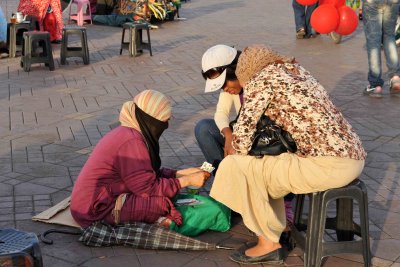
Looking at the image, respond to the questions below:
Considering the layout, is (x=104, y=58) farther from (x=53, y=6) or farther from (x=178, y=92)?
(x=178, y=92)

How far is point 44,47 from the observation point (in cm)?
1021

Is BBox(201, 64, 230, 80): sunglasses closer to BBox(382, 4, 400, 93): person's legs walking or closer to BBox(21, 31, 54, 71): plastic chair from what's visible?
BBox(382, 4, 400, 93): person's legs walking

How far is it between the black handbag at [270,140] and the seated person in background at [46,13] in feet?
28.3

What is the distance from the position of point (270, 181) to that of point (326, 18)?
7.51 m

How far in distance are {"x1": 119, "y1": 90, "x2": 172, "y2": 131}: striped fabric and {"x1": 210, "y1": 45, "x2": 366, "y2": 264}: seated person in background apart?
507 mm

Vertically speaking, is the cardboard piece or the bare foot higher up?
the cardboard piece

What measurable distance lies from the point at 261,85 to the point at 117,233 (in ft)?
4.04

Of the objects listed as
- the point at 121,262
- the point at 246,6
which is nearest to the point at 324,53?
the point at 246,6

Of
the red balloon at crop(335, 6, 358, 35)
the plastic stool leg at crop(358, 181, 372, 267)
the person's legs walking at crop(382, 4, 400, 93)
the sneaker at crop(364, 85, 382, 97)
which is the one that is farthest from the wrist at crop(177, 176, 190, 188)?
the red balloon at crop(335, 6, 358, 35)

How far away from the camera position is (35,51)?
10195mm

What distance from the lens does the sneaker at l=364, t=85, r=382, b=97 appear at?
28.7 ft

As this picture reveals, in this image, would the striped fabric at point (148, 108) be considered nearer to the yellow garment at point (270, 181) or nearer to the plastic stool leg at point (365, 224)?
the yellow garment at point (270, 181)

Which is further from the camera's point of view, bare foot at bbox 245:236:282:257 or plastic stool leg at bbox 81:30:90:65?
plastic stool leg at bbox 81:30:90:65

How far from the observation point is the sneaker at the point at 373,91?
874 centimetres
